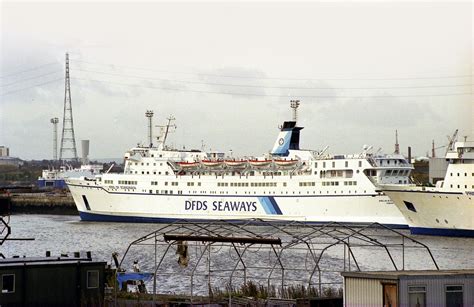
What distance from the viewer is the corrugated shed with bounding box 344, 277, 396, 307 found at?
15344 millimetres

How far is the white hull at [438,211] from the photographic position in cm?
4116

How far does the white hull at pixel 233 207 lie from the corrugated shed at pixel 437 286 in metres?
33.9

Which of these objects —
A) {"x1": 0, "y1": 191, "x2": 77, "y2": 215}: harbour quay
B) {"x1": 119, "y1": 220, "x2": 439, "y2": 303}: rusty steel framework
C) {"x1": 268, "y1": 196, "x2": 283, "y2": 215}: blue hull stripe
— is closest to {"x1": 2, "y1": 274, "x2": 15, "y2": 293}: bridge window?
{"x1": 119, "y1": 220, "x2": 439, "y2": 303}: rusty steel framework

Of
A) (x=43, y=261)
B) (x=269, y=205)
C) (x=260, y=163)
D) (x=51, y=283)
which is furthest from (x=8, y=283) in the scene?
(x=260, y=163)

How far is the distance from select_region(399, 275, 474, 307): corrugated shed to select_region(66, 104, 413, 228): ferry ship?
111 ft

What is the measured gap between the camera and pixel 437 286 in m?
15.2

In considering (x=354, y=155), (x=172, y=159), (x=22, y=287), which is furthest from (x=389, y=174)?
(x=22, y=287)

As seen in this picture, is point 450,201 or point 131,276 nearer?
point 131,276

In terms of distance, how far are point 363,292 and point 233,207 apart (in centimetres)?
3875

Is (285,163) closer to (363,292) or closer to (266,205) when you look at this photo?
(266,205)

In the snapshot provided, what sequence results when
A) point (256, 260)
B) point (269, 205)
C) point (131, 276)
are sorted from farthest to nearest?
point (269, 205)
point (256, 260)
point (131, 276)

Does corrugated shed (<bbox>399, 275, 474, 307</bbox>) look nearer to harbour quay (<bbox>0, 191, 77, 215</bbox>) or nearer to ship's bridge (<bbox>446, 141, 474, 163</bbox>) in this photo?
ship's bridge (<bbox>446, 141, 474, 163</bbox>)

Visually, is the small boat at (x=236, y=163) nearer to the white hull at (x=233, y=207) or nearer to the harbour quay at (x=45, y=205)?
the white hull at (x=233, y=207)

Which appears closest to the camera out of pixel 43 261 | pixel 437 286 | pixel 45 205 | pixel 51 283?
pixel 437 286
